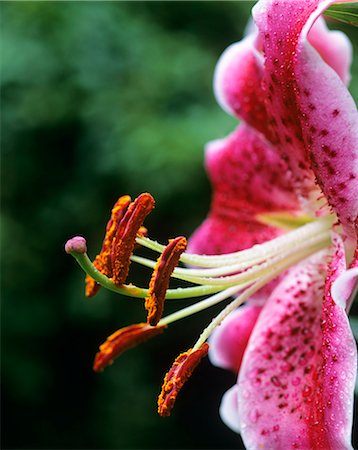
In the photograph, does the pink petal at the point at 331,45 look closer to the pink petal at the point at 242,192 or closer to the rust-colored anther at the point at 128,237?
the pink petal at the point at 242,192

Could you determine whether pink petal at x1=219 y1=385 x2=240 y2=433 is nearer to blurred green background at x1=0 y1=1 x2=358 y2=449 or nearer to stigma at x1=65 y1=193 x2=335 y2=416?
stigma at x1=65 y1=193 x2=335 y2=416

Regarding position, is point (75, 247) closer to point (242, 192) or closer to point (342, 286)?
point (342, 286)

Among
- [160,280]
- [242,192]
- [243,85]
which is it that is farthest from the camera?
[242,192]

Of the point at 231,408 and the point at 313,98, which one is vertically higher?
the point at 313,98

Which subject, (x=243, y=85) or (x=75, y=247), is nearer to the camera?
(x=75, y=247)

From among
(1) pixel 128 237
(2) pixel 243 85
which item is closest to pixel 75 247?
(1) pixel 128 237

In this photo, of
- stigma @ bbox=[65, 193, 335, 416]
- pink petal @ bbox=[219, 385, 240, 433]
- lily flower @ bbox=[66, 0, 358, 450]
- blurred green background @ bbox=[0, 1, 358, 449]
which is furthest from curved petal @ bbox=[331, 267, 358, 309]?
blurred green background @ bbox=[0, 1, 358, 449]

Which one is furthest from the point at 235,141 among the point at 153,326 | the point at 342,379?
the point at 342,379

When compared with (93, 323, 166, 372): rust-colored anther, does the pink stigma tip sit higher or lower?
higher
